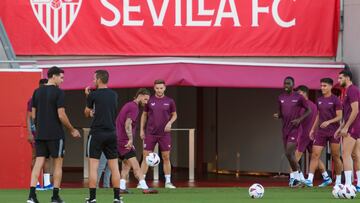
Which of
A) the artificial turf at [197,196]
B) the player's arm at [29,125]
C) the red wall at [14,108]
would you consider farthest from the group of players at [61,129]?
the red wall at [14,108]

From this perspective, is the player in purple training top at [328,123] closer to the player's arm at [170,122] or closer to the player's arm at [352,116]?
the player's arm at [352,116]

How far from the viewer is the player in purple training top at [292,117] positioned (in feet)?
70.4

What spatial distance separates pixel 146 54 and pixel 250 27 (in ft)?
8.00

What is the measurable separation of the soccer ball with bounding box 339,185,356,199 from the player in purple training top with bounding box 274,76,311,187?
4.21 m

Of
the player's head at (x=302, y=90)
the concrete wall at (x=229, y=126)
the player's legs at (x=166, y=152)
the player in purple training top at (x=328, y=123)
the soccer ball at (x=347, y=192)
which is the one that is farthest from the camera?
the concrete wall at (x=229, y=126)

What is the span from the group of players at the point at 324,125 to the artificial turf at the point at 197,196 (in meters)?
0.68

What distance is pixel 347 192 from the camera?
17.2m

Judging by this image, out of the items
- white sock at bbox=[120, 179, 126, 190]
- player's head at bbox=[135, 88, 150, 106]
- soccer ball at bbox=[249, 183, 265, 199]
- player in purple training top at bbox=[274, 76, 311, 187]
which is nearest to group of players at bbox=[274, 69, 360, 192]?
player in purple training top at bbox=[274, 76, 311, 187]

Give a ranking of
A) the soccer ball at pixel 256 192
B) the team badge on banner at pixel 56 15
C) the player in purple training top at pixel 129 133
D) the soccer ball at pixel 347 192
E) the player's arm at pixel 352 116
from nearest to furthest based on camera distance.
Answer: the soccer ball at pixel 347 192 → the soccer ball at pixel 256 192 → the player's arm at pixel 352 116 → the player in purple training top at pixel 129 133 → the team badge on banner at pixel 56 15

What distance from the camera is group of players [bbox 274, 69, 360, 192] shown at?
18.8 metres

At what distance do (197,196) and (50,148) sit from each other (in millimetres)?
3341

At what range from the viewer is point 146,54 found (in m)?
23.8

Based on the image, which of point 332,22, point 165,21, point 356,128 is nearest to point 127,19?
point 165,21

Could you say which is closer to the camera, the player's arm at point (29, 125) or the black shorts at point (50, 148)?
the black shorts at point (50, 148)
